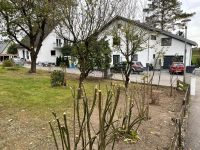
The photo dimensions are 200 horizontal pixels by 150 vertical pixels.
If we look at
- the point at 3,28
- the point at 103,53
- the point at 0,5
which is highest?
the point at 0,5

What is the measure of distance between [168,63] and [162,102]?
29702mm

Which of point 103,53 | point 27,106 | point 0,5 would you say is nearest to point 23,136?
point 27,106

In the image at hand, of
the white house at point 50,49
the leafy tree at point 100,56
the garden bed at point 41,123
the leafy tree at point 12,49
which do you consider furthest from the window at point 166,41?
the leafy tree at point 12,49

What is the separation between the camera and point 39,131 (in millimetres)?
8133

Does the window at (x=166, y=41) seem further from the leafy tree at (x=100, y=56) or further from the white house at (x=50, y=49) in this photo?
the white house at (x=50, y=49)

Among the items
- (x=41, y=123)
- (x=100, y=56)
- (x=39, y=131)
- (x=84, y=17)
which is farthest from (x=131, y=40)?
(x=39, y=131)

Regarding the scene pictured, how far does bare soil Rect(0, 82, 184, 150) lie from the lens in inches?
281

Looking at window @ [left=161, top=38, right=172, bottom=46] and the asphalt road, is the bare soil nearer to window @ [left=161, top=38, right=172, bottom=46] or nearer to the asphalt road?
the asphalt road

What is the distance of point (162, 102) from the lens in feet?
47.3

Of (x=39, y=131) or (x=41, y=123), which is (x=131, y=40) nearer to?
(x=41, y=123)

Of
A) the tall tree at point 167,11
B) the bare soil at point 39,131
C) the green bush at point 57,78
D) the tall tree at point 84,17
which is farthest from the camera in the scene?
the tall tree at point 167,11

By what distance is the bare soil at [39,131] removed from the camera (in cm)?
713

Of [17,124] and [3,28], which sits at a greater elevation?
[3,28]

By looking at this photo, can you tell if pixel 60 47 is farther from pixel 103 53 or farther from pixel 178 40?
pixel 103 53
